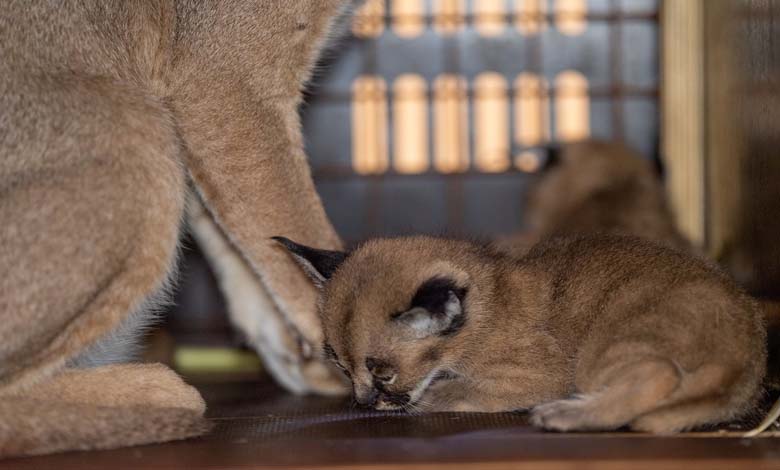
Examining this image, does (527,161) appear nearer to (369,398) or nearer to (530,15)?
(530,15)

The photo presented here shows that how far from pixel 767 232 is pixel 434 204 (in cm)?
253

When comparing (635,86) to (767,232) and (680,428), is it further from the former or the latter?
(680,428)

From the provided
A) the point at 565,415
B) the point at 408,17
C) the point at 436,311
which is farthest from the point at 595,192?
the point at 565,415

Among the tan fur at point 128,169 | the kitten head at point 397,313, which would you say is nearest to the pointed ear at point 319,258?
the kitten head at point 397,313

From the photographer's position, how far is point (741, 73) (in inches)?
158

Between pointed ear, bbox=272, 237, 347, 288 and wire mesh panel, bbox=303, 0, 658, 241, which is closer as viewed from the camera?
pointed ear, bbox=272, 237, 347, 288

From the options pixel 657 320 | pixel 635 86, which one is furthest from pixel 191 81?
pixel 635 86

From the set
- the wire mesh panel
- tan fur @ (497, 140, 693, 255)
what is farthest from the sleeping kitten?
the wire mesh panel

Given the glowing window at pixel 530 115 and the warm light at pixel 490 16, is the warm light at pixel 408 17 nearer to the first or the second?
the warm light at pixel 490 16

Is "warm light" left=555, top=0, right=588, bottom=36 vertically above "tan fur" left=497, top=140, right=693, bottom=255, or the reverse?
"warm light" left=555, top=0, right=588, bottom=36

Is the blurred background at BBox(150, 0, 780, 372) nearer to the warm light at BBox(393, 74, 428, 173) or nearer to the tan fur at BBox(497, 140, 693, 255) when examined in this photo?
the warm light at BBox(393, 74, 428, 173)

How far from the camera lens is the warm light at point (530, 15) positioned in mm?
5791

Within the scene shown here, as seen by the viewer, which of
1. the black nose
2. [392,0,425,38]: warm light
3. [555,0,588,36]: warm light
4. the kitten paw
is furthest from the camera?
[392,0,425,38]: warm light

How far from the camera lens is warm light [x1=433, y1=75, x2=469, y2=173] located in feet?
19.3
